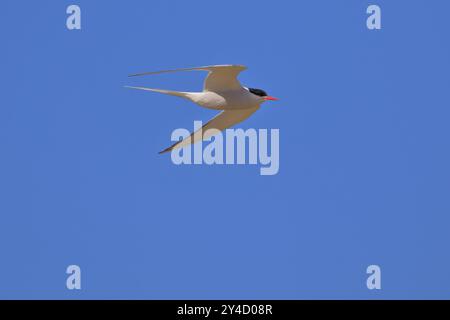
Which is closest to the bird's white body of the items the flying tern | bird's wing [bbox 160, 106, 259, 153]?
the flying tern

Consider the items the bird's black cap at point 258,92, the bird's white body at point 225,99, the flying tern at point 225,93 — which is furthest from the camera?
the bird's black cap at point 258,92

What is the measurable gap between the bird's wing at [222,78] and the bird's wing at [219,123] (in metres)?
0.89

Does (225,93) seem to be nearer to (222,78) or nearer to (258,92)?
(222,78)

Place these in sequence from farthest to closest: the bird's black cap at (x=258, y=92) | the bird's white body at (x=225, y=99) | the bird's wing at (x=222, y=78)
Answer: the bird's black cap at (x=258, y=92), the bird's white body at (x=225, y=99), the bird's wing at (x=222, y=78)

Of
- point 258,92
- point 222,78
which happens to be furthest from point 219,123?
point 222,78

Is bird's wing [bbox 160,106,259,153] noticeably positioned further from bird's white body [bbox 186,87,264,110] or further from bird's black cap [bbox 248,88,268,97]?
bird's white body [bbox 186,87,264,110]

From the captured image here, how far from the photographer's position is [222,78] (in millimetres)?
11625

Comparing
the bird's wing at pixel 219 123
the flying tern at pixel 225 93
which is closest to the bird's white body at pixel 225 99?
the flying tern at pixel 225 93

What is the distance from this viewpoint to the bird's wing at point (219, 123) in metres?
12.7

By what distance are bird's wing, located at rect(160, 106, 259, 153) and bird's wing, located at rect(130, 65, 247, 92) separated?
2.93ft

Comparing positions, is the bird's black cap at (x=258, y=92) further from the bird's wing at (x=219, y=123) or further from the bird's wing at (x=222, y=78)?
the bird's wing at (x=219, y=123)

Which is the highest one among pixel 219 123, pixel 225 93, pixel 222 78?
pixel 222 78

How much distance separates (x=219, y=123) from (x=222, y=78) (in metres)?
1.37
